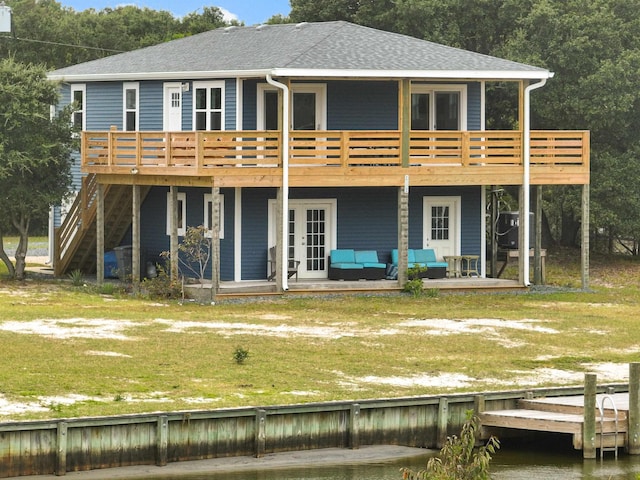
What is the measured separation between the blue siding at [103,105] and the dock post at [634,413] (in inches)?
881

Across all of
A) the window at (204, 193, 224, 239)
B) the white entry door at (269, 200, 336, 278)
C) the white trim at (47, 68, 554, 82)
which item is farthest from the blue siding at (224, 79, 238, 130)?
the white entry door at (269, 200, 336, 278)

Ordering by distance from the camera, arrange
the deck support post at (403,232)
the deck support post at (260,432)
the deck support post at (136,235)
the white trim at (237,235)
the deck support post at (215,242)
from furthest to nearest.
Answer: the white trim at (237,235), the deck support post at (136,235), the deck support post at (403,232), the deck support post at (215,242), the deck support post at (260,432)

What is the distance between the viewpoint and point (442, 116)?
4056 cm

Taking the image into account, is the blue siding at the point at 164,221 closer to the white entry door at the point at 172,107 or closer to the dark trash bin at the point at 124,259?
the dark trash bin at the point at 124,259

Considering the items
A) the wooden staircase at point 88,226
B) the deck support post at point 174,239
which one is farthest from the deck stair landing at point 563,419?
the wooden staircase at point 88,226

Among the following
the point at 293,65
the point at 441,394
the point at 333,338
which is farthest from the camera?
the point at 293,65

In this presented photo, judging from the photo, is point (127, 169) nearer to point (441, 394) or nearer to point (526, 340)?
point (526, 340)

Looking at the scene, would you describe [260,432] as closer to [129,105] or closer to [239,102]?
[239,102]

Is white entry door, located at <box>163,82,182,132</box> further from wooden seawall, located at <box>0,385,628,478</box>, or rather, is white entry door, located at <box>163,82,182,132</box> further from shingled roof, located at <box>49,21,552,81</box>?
wooden seawall, located at <box>0,385,628,478</box>

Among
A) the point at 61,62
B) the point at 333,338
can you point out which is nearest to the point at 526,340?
the point at 333,338

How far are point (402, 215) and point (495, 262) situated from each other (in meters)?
6.21

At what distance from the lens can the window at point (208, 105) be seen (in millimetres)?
38406

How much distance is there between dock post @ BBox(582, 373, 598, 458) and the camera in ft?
69.6

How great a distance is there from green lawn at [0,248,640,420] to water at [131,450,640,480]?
66.3 inches
